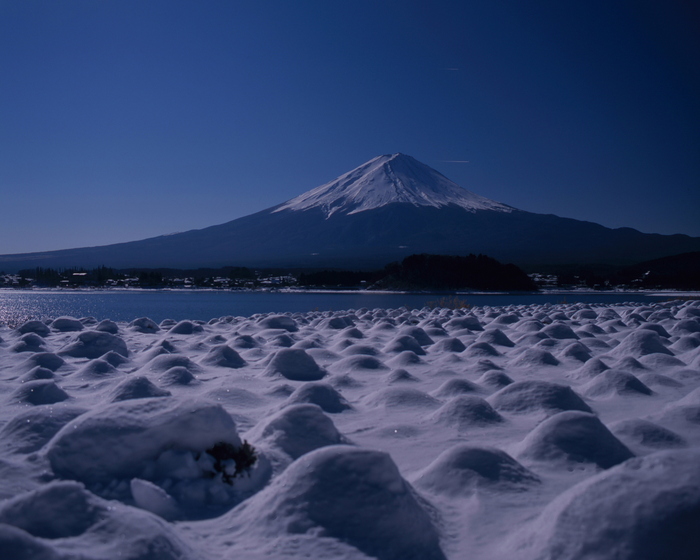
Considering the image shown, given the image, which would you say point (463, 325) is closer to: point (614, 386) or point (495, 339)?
point (495, 339)

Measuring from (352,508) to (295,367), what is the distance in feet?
11.7

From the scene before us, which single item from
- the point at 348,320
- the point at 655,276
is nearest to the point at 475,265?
the point at 655,276

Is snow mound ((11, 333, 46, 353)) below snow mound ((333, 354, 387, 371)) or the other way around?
the other way around

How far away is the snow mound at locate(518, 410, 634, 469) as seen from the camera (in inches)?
112

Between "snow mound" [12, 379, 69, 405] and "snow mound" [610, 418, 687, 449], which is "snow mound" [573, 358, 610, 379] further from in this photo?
"snow mound" [12, 379, 69, 405]

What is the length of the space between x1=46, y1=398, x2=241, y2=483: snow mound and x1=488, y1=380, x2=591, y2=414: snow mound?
8.24 feet

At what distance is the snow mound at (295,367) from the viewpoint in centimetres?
548

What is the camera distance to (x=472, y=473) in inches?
102

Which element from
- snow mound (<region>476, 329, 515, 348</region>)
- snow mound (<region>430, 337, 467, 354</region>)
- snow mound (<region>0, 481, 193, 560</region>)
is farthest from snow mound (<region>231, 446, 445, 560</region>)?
snow mound (<region>476, 329, 515, 348</region>)

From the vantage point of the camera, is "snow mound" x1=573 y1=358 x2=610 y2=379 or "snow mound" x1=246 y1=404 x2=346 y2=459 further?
"snow mound" x1=573 y1=358 x2=610 y2=379

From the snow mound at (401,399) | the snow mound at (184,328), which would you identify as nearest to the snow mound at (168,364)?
the snow mound at (401,399)

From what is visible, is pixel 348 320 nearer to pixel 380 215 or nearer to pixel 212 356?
pixel 212 356

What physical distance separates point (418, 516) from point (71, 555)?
1.31 meters

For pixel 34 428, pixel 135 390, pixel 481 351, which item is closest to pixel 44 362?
pixel 135 390
